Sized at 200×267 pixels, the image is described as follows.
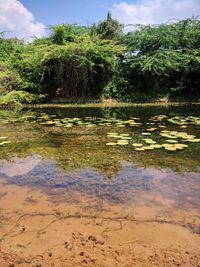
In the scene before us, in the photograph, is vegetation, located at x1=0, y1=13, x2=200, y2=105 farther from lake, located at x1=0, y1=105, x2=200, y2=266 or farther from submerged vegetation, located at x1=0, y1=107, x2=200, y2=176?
lake, located at x1=0, y1=105, x2=200, y2=266

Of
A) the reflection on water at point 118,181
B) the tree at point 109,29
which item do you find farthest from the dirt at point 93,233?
the tree at point 109,29

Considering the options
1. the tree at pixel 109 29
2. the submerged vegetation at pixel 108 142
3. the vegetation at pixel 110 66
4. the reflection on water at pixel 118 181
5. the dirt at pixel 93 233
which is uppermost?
the tree at pixel 109 29

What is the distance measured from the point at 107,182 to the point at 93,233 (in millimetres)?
1138

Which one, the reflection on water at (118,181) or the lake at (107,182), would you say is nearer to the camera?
the lake at (107,182)

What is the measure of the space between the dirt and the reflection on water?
0.15 metres

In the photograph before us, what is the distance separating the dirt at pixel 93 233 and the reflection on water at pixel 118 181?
153 mm

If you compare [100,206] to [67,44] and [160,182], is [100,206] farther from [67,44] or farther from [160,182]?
[67,44]

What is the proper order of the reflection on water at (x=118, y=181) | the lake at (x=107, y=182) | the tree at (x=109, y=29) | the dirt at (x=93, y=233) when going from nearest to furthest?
the dirt at (x=93, y=233), the lake at (x=107, y=182), the reflection on water at (x=118, y=181), the tree at (x=109, y=29)

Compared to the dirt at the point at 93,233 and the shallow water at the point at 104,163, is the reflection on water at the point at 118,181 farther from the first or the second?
the dirt at the point at 93,233

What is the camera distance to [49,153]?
4.94 metres

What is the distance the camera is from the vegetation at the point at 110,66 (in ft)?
43.0

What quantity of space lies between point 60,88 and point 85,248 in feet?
41.4

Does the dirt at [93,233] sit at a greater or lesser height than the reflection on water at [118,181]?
greater

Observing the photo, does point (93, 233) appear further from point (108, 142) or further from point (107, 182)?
point (108, 142)
